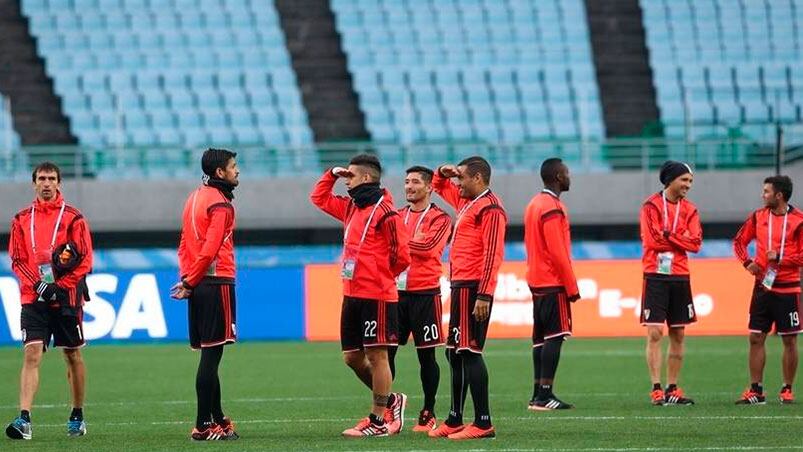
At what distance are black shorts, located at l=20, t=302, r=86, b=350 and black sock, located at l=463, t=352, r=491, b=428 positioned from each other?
123 inches

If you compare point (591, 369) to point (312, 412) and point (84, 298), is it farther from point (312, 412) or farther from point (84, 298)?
point (84, 298)

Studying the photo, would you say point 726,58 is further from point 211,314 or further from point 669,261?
point 211,314

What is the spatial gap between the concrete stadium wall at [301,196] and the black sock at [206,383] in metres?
18.1

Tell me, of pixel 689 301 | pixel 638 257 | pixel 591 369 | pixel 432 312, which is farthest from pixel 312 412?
pixel 638 257

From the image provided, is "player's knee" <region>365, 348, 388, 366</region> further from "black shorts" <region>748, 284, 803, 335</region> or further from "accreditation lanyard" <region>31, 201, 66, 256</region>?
"black shorts" <region>748, 284, 803, 335</region>

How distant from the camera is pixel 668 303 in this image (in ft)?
46.9

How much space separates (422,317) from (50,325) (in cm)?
294

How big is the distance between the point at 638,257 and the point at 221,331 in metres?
15.5

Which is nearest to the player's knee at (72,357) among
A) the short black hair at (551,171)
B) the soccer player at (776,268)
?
the short black hair at (551,171)

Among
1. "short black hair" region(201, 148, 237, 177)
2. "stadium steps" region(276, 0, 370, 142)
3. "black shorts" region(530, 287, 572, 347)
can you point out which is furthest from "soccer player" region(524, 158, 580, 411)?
"stadium steps" region(276, 0, 370, 142)

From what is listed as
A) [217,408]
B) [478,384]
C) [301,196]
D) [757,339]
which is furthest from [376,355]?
[301,196]

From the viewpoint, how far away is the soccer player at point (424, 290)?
12.3 metres

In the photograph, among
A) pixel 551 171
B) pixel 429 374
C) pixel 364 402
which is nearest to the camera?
pixel 429 374

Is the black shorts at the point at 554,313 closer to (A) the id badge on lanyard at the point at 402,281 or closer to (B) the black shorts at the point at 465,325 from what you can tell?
(A) the id badge on lanyard at the point at 402,281
